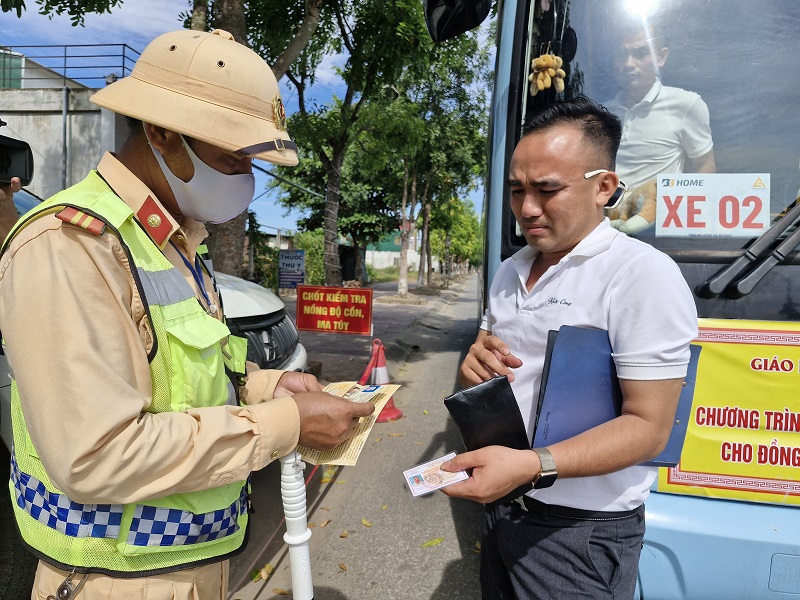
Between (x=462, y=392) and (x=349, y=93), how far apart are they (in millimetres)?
8680

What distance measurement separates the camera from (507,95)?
8.14 ft

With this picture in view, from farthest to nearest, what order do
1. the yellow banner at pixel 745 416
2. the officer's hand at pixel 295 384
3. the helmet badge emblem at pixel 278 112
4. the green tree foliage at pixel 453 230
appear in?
the green tree foliage at pixel 453 230, the yellow banner at pixel 745 416, the officer's hand at pixel 295 384, the helmet badge emblem at pixel 278 112

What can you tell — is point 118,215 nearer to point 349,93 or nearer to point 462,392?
point 462,392

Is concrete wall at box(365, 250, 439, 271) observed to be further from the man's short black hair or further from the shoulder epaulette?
the shoulder epaulette

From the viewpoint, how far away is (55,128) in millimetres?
11922

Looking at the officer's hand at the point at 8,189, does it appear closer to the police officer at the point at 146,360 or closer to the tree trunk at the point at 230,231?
the police officer at the point at 146,360

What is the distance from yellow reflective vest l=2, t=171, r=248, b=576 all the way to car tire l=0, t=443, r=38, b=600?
4.32ft

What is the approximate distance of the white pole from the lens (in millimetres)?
1411

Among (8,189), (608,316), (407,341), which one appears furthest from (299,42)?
(407,341)

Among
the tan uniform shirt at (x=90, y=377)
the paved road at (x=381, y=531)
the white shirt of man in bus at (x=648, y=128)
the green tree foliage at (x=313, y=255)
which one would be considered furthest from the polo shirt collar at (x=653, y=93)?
the green tree foliage at (x=313, y=255)

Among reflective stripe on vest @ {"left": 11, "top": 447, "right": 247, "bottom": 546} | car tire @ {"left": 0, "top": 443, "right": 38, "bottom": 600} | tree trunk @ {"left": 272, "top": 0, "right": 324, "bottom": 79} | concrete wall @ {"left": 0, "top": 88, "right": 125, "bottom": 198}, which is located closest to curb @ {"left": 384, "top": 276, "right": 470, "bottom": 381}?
tree trunk @ {"left": 272, "top": 0, "right": 324, "bottom": 79}

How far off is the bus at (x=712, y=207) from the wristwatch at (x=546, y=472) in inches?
36.9

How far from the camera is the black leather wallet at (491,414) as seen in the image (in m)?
1.33

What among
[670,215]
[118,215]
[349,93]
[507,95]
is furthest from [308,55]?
[118,215]
